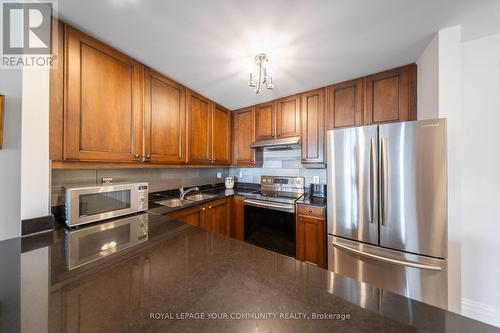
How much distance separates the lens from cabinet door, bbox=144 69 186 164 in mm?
1619

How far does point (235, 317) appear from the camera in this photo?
17.9 inches

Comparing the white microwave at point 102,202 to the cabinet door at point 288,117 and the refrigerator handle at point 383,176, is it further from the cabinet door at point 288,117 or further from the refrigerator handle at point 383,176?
the refrigerator handle at point 383,176

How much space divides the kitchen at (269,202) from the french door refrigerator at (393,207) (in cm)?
1

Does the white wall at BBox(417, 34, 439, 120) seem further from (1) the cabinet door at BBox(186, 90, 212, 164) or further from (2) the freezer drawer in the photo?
(1) the cabinet door at BBox(186, 90, 212, 164)

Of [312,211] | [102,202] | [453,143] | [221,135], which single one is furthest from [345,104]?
[102,202]

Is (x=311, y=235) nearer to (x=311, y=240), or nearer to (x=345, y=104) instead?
(x=311, y=240)

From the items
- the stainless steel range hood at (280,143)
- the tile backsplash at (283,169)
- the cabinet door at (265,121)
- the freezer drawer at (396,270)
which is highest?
the cabinet door at (265,121)

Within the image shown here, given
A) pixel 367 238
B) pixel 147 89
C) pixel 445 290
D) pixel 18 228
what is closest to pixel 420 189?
pixel 367 238

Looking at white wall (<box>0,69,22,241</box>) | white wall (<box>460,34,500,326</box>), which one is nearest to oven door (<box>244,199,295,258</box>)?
white wall (<box>460,34,500,326</box>)

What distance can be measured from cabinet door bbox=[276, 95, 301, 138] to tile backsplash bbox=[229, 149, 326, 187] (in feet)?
1.19

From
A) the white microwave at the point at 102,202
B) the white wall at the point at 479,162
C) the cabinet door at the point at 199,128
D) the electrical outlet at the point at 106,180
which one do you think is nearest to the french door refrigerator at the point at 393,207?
the white wall at the point at 479,162

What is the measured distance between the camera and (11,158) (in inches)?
40.9

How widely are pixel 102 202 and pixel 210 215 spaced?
1074mm

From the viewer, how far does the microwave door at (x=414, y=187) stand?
46.8 inches
